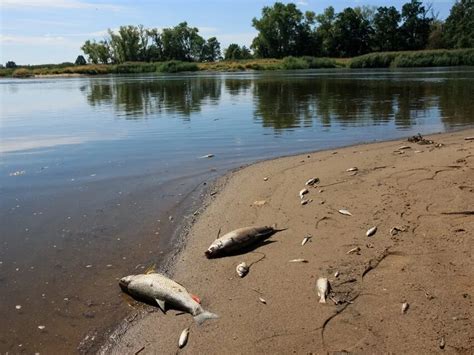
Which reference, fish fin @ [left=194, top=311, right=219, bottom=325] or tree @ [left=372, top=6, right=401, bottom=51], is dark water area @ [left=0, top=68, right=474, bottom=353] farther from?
tree @ [left=372, top=6, right=401, bottom=51]

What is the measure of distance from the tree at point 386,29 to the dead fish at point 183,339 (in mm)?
Result: 145398

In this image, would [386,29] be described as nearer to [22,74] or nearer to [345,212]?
[22,74]

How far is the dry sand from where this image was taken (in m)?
4.50

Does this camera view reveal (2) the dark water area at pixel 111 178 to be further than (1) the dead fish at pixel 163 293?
Yes

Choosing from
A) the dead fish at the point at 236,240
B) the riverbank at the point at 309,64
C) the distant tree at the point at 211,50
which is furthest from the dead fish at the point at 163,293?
the distant tree at the point at 211,50

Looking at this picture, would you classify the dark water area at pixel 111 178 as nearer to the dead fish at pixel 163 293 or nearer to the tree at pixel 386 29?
the dead fish at pixel 163 293

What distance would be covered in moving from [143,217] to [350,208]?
12.2 feet

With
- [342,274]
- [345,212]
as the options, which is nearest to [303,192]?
[345,212]

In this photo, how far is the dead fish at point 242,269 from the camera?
5906 millimetres

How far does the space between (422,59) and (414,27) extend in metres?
52.0

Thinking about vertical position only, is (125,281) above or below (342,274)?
below

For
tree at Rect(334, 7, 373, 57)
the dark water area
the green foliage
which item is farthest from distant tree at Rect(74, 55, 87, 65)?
the dark water area

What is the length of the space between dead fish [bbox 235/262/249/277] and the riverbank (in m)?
92.1

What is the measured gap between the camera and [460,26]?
116 m
